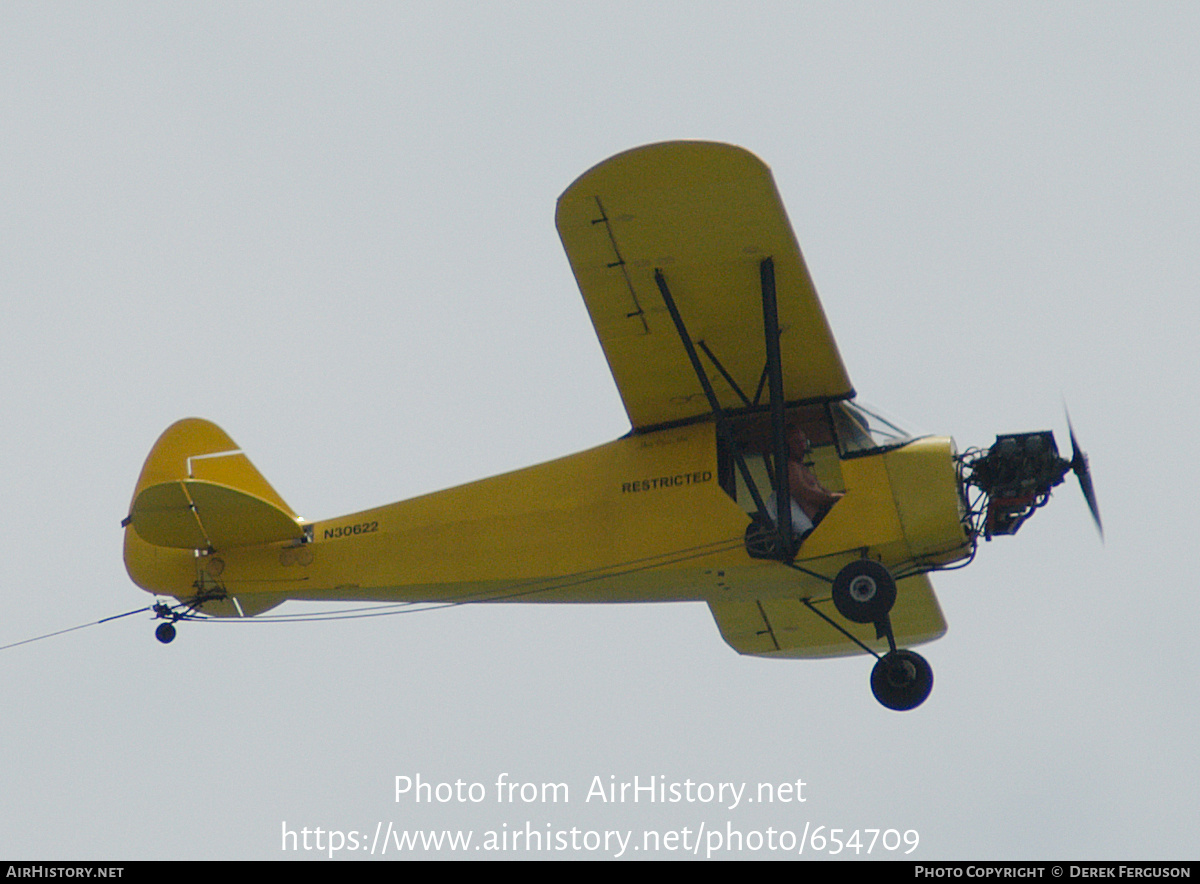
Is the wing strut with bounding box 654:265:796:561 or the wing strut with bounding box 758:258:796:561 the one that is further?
the wing strut with bounding box 758:258:796:561

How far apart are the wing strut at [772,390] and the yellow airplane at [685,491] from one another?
0.02m

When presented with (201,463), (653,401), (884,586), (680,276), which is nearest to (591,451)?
(653,401)

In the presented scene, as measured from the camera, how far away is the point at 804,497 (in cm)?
1109

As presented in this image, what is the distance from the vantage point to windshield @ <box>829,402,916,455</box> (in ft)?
36.6

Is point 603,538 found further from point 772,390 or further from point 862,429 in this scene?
point 862,429

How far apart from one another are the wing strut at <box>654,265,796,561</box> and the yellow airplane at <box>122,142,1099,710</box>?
17 millimetres

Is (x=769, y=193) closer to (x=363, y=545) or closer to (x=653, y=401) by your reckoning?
(x=653, y=401)

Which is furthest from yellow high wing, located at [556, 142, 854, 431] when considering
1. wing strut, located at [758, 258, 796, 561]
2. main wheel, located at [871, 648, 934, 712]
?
main wheel, located at [871, 648, 934, 712]

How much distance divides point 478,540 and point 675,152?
353 centimetres

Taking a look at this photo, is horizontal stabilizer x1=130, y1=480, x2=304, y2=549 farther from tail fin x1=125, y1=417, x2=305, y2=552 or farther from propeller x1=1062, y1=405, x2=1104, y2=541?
propeller x1=1062, y1=405, x2=1104, y2=541

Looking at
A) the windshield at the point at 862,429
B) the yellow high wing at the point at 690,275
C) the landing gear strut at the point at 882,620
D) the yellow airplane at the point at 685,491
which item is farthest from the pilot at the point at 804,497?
the yellow high wing at the point at 690,275

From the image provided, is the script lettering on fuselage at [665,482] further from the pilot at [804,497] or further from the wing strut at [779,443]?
the wing strut at [779,443]

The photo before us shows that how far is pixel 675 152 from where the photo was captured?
32.0 feet

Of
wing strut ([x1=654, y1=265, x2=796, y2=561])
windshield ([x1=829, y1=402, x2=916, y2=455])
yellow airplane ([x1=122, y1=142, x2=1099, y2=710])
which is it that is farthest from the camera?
windshield ([x1=829, y1=402, x2=916, y2=455])
